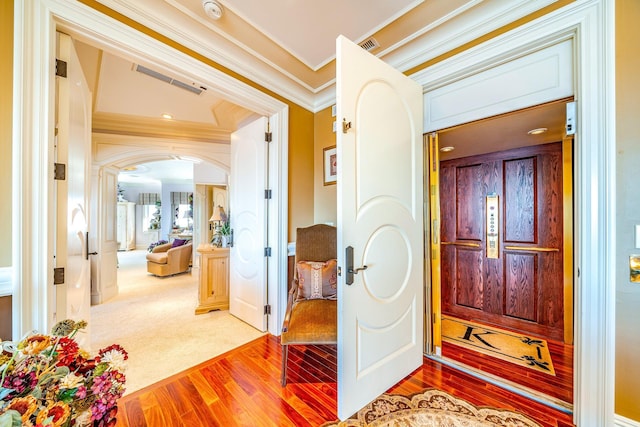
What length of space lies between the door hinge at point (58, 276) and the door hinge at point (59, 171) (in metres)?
0.51

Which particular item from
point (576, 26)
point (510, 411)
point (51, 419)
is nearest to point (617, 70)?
point (576, 26)

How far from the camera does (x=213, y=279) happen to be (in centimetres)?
324

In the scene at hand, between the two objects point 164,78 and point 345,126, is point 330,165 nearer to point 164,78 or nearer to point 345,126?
point 345,126

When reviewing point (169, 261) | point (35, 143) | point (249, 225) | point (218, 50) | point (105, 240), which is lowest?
point (169, 261)

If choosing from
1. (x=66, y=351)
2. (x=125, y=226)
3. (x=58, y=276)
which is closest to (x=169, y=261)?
(x=58, y=276)

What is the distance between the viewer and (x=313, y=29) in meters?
1.81

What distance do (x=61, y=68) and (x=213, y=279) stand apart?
8.39ft

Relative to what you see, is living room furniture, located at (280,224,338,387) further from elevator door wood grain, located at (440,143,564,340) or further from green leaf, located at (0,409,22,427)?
elevator door wood grain, located at (440,143,564,340)

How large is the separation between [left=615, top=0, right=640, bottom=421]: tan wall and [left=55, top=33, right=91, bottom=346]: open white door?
3043 millimetres

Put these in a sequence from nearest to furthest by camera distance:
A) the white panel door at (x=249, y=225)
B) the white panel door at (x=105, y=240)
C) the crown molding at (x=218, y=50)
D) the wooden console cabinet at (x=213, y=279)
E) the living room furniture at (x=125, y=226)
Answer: the crown molding at (x=218, y=50) < the white panel door at (x=249, y=225) < the wooden console cabinet at (x=213, y=279) < the white panel door at (x=105, y=240) < the living room furniture at (x=125, y=226)

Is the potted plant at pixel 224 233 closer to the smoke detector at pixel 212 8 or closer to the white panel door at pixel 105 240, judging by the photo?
the white panel door at pixel 105 240

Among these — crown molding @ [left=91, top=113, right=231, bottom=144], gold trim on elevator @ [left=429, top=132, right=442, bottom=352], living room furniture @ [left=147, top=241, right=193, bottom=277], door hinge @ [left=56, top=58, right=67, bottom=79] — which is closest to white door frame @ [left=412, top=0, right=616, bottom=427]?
gold trim on elevator @ [left=429, top=132, right=442, bottom=352]

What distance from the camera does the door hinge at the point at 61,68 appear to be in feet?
4.43

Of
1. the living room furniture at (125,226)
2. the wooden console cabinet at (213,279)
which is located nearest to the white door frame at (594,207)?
the wooden console cabinet at (213,279)
